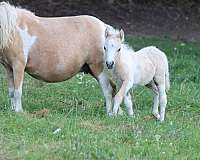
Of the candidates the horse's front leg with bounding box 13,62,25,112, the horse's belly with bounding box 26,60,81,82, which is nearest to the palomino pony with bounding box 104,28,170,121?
the horse's belly with bounding box 26,60,81,82

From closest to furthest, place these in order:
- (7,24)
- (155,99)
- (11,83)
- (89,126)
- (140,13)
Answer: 1. (89,126)
2. (7,24)
3. (11,83)
4. (155,99)
5. (140,13)

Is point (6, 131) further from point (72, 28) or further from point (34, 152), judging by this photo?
point (72, 28)

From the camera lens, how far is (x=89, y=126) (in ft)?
24.5

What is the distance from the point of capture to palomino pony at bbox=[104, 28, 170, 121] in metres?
8.12

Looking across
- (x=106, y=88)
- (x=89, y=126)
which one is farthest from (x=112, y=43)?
(x=89, y=126)

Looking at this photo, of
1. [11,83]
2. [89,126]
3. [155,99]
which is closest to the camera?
[89,126]

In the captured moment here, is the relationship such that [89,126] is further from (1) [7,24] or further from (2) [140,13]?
(2) [140,13]

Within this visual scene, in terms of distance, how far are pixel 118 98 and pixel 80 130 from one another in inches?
50.3

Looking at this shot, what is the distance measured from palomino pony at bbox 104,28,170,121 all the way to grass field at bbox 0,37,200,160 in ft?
0.88

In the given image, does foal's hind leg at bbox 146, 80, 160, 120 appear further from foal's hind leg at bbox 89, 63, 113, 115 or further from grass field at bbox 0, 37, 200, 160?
foal's hind leg at bbox 89, 63, 113, 115

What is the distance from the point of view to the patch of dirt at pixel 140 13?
59.1ft

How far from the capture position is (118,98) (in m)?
8.27

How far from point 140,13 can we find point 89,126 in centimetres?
1207

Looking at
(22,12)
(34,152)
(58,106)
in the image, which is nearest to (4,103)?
(58,106)
